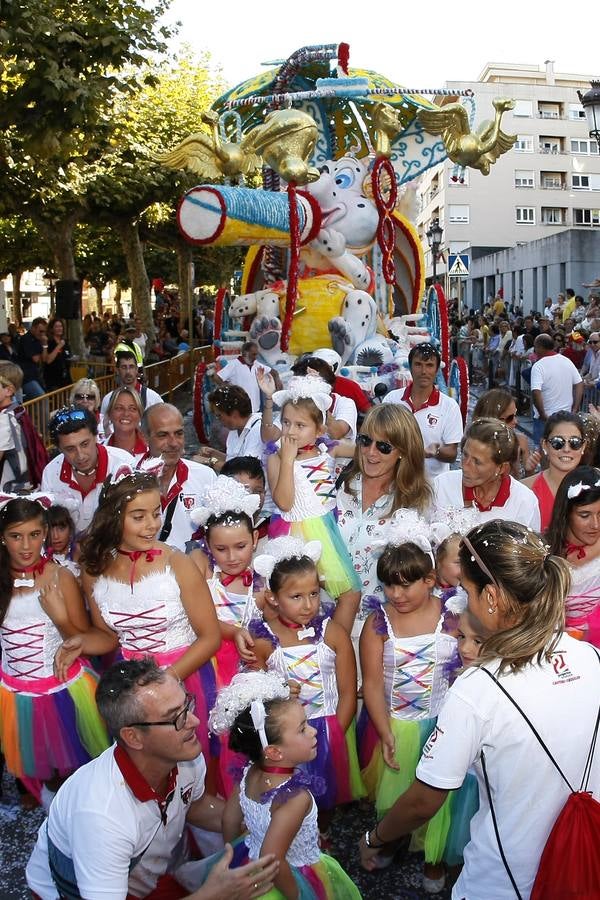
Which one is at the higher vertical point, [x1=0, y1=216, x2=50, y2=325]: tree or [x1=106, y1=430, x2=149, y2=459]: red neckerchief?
[x1=0, y1=216, x2=50, y2=325]: tree

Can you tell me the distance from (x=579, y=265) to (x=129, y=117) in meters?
16.7

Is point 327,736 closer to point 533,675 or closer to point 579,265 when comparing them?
point 533,675

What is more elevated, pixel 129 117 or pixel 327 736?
pixel 129 117

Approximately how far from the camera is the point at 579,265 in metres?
27.9

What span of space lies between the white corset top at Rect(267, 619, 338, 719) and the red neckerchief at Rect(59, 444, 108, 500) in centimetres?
154

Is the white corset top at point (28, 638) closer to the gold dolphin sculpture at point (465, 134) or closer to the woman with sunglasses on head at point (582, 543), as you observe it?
the woman with sunglasses on head at point (582, 543)

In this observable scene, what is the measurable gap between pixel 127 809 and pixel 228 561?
1.41 m

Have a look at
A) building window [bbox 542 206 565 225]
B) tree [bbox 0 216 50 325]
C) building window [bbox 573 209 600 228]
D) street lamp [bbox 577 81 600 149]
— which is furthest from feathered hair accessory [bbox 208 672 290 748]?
building window [bbox 573 209 600 228]

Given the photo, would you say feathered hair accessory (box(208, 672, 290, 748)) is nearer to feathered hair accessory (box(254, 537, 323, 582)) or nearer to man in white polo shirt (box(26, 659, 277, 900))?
man in white polo shirt (box(26, 659, 277, 900))

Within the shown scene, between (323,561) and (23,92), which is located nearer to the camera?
(323,561)

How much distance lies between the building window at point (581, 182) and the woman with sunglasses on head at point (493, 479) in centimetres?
5253

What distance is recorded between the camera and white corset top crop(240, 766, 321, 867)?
2496mm

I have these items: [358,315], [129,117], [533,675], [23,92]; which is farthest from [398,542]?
[129,117]

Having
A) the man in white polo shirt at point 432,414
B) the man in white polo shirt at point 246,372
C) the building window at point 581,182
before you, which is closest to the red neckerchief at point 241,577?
the man in white polo shirt at point 432,414
